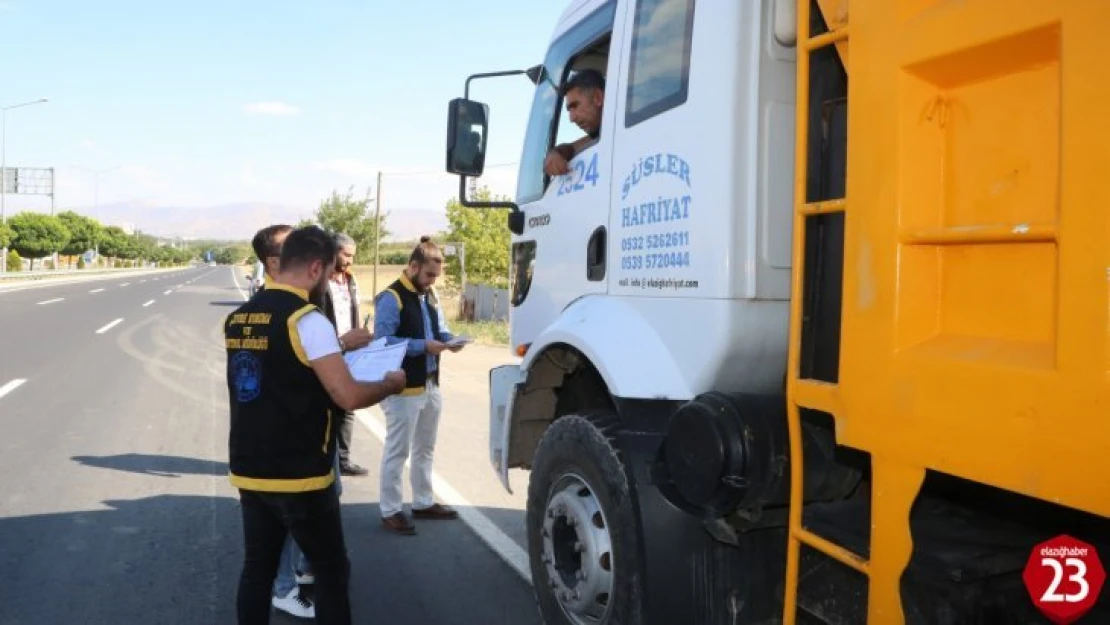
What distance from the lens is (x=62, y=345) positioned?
1475 centimetres

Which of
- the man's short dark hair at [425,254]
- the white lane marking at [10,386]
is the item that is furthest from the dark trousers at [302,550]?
the white lane marking at [10,386]

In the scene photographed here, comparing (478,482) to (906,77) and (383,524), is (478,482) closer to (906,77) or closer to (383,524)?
(383,524)

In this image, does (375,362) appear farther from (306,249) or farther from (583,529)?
(583,529)

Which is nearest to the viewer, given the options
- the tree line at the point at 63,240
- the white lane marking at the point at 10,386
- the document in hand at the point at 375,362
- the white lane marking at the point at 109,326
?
the document in hand at the point at 375,362

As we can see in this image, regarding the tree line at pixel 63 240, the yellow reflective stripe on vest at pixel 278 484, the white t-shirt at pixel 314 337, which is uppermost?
the tree line at pixel 63 240

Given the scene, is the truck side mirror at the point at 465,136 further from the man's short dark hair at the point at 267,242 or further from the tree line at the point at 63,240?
the tree line at the point at 63,240

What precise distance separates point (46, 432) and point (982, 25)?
8.37 metres

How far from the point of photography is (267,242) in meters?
3.77

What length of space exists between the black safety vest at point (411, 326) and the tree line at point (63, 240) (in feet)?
199

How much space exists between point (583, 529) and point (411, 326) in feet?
8.15

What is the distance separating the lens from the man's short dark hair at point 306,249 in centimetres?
302

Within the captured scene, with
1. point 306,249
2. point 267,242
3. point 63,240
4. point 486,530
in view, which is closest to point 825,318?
point 306,249

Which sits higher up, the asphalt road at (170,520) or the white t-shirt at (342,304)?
the white t-shirt at (342,304)

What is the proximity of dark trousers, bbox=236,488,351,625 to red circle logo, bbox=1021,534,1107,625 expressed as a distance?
226 cm
